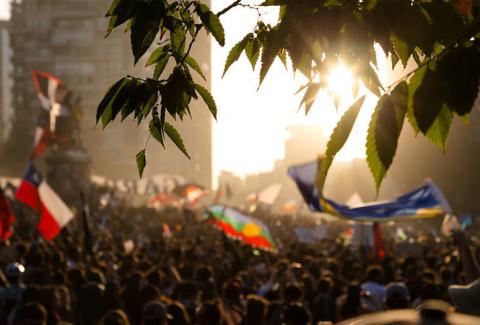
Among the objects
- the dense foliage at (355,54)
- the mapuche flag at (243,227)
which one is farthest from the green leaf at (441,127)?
the mapuche flag at (243,227)

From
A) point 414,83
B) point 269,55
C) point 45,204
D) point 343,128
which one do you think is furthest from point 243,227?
point 414,83

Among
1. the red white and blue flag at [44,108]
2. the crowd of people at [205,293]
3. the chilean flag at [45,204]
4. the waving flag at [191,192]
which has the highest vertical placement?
the red white and blue flag at [44,108]

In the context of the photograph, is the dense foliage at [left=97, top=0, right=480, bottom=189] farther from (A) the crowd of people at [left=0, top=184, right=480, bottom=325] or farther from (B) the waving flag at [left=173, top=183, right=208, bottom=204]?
(B) the waving flag at [left=173, top=183, right=208, bottom=204]

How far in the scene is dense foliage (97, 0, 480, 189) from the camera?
207 centimetres

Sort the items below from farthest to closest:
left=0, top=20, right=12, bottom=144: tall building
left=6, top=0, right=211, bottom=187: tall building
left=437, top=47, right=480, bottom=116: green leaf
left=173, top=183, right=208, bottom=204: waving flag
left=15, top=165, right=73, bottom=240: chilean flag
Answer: left=0, top=20, right=12, bottom=144: tall building
left=6, top=0, right=211, bottom=187: tall building
left=173, top=183, right=208, bottom=204: waving flag
left=15, top=165, right=73, bottom=240: chilean flag
left=437, top=47, right=480, bottom=116: green leaf

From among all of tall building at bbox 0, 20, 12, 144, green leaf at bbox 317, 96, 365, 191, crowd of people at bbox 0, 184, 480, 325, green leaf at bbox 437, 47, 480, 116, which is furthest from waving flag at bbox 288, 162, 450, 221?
tall building at bbox 0, 20, 12, 144

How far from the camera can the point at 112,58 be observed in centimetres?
10994

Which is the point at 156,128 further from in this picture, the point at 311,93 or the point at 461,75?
the point at 461,75

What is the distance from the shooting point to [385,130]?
84.1 inches

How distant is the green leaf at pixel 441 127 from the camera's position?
2086 millimetres

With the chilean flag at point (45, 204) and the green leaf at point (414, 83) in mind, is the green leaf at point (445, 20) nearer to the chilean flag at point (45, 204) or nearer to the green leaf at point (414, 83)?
the green leaf at point (414, 83)

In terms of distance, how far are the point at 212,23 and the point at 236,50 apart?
27 centimetres

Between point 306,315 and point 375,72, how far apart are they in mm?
3386

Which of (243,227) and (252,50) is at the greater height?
(252,50)
